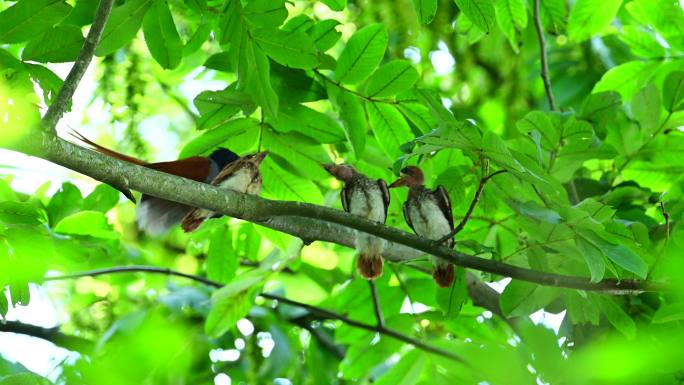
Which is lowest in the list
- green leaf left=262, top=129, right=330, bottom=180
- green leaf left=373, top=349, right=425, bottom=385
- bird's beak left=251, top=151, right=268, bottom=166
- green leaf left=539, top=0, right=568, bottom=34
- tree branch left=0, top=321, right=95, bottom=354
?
tree branch left=0, top=321, right=95, bottom=354

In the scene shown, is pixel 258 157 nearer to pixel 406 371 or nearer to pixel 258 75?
pixel 258 75

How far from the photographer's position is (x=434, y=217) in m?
2.81

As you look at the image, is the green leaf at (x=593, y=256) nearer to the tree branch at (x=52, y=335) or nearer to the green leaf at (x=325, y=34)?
the green leaf at (x=325, y=34)

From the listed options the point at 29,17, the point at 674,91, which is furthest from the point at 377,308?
the point at 29,17

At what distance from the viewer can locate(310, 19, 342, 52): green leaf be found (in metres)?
2.85

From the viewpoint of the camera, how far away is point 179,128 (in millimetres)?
5832

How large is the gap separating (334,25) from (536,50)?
199 cm

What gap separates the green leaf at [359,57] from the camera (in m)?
2.91

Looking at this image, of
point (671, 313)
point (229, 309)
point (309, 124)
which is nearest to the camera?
point (671, 313)

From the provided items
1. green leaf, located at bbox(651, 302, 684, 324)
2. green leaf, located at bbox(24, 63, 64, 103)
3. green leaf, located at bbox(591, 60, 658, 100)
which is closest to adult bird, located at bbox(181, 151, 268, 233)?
green leaf, located at bbox(24, 63, 64, 103)

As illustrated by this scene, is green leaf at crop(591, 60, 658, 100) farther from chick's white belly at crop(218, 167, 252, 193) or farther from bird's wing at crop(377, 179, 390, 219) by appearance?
chick's white belly at crop(218, 167, 252, 193)

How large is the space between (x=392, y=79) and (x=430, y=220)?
51cm

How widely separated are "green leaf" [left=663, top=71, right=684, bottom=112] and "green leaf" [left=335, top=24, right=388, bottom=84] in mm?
1164

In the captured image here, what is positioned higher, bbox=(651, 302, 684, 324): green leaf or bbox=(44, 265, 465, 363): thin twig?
bbox=(44, 265, 465, 363): thin twig
